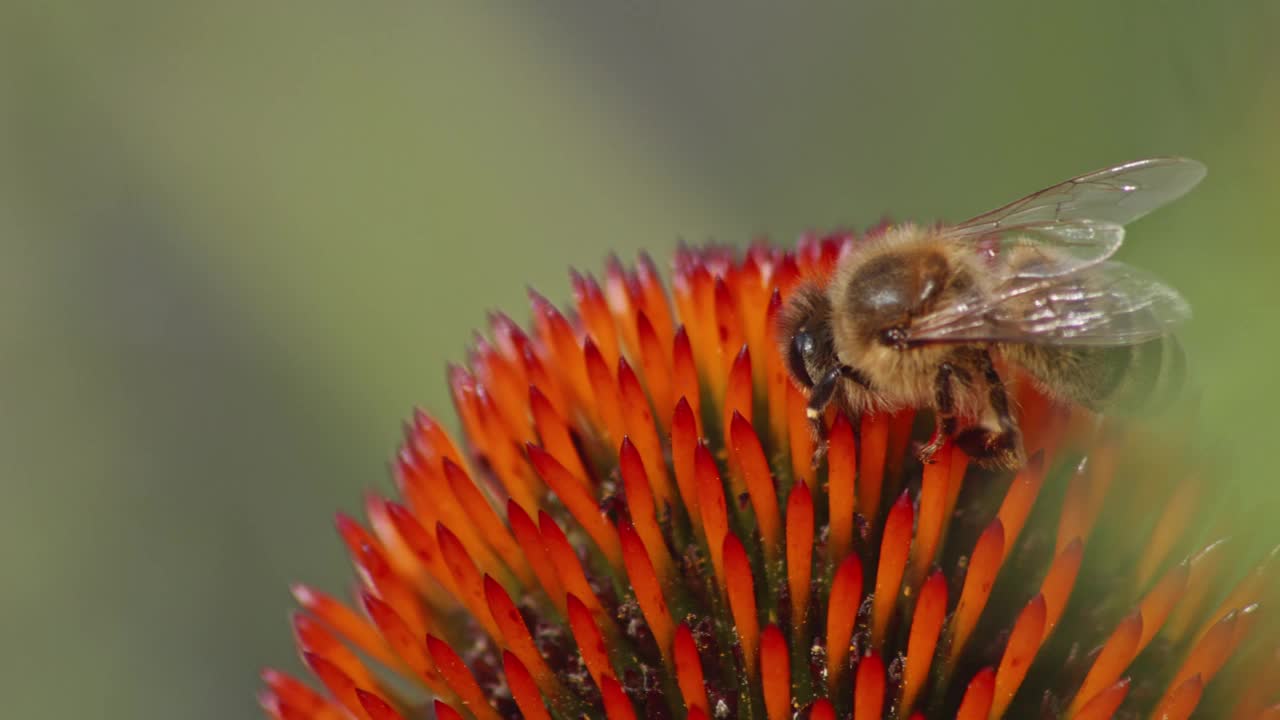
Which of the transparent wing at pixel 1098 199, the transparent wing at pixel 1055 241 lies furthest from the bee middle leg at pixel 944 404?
the transparent wing at pixel 1098 199

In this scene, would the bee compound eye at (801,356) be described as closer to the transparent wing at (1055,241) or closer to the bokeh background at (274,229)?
the transparent wing at (1055,241)

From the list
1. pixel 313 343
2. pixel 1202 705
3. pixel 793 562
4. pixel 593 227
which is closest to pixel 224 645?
pixel 313 343

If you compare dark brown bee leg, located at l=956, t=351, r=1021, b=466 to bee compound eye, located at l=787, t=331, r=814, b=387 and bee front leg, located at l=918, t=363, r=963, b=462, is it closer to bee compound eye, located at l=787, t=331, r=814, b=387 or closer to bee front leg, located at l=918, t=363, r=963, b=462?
bee front leg, located at l=918, t=363, r=963, b=462

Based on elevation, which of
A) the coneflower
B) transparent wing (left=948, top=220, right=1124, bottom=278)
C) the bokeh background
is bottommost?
the coneflower

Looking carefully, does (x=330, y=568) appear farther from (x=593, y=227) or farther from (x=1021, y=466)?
(x=1021, y=466)

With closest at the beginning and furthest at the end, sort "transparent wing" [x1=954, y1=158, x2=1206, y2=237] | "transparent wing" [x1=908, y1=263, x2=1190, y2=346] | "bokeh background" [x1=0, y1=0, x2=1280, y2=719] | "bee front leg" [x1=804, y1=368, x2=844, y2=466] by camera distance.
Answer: "transparent wing" [x1=908, y1=263, x2=1190, y2=346], "bee front leg" [x1=804, y1=368, x2=844, y2=466], "transparent wing" [x1=954, y1=158, x2=1206, y2=237], "bokeh background" [x1=0, y1=0, x2=1280, y2=719]

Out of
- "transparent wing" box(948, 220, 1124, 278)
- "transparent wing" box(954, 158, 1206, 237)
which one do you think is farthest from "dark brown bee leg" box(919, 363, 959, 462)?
"transparent wing" box(954, 158, 1206, 237)
